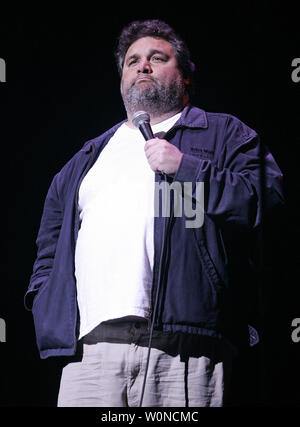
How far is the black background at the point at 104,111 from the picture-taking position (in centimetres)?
225

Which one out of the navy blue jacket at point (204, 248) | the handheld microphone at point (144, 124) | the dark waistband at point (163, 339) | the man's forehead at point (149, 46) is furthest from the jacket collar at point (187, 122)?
the dark waistband at point (163, 339)

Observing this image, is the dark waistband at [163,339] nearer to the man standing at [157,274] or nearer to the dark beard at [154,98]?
the man standing at [157,274]

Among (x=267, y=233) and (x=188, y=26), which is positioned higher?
(x=188, y=26)

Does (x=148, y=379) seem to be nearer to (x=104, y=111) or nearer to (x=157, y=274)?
(x=157, y=274)

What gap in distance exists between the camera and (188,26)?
2.55 m

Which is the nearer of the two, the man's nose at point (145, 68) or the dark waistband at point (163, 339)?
the dark waistband at point (163, 339)

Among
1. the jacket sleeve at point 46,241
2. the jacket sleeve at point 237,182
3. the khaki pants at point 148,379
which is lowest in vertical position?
the khaki pants at point 148,379

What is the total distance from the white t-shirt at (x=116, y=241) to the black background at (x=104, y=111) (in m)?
0.43

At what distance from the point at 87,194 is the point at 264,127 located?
0.77 meters

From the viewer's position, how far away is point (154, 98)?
7.68ft

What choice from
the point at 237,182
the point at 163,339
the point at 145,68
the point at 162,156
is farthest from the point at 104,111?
the point at 163,339

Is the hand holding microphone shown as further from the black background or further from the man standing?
the black background
